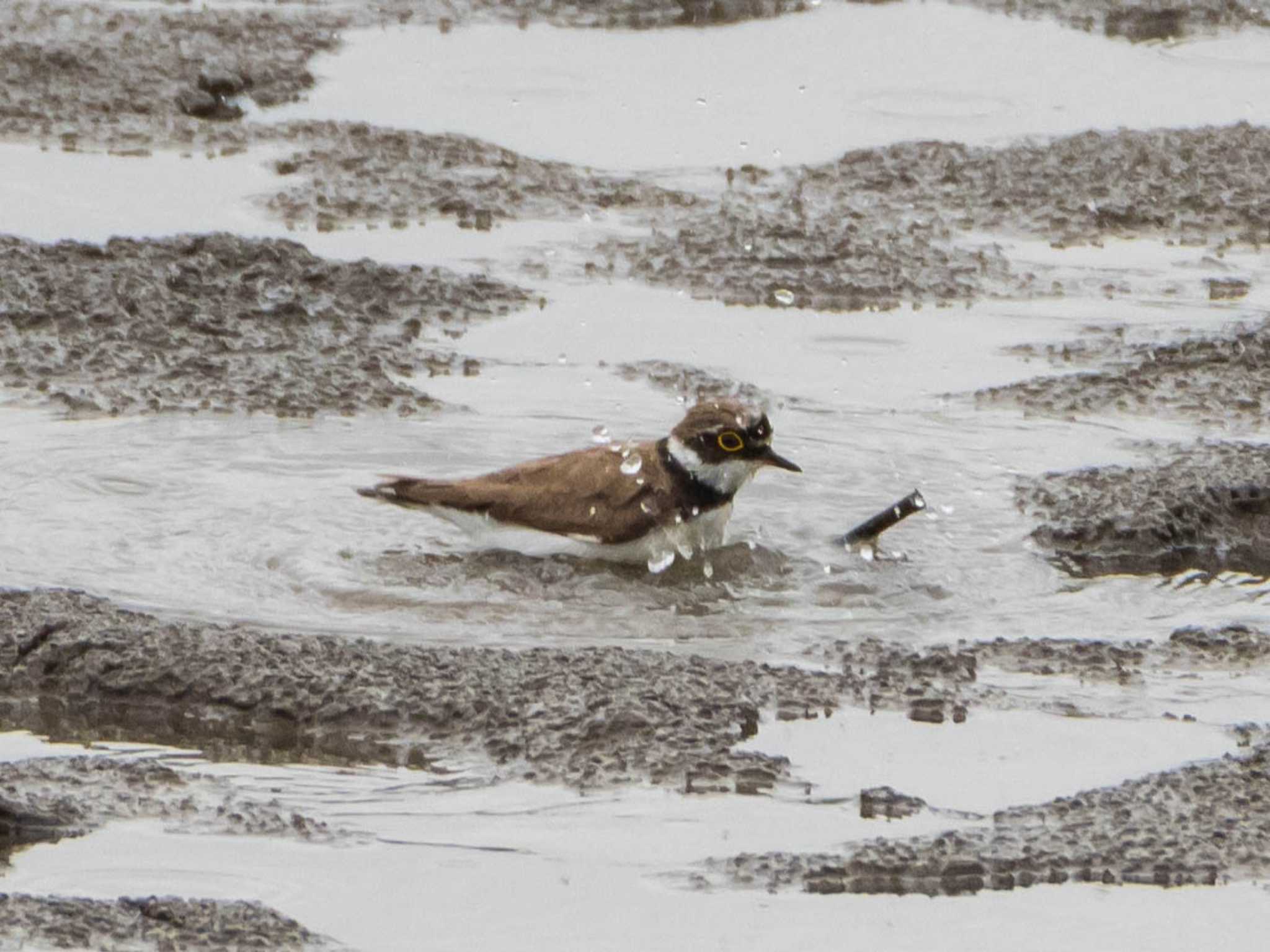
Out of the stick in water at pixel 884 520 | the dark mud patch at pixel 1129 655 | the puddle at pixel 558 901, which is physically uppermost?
the stick in water at pixel 884 520

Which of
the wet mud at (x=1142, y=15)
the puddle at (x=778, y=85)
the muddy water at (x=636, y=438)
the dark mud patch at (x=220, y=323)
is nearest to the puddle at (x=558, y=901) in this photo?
the muddy water at (x=636, y=438)

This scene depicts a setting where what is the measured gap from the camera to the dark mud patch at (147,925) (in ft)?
15.7

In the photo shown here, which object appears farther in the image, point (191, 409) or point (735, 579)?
point (191, 409)

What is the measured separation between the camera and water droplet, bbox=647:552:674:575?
8305 mm

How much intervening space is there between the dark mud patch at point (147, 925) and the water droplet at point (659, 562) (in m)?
3.43

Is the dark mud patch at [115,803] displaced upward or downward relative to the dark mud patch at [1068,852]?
upward

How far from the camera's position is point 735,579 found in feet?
26.6

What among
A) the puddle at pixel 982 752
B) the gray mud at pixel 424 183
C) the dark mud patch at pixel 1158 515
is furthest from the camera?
the gray mud at pixel 424 183

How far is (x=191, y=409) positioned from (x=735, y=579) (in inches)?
96.2

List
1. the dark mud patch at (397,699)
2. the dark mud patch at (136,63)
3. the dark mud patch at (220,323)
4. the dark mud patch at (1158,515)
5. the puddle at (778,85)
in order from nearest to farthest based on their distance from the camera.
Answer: the dark mud patch at (397,699), the dark mud patch at (1158,515), the dark mud patch at (220,323), the dark mud patch at (136,63), the puddle at (778,85)

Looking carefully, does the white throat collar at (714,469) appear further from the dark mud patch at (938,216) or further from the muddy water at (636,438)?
the dark mud patch at (938,216)

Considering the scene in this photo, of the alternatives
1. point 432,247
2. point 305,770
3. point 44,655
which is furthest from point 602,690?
point 432,247

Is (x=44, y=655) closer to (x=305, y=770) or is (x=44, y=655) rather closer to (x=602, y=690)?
(x=305, y=770)

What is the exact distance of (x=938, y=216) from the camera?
12469 millimetres
